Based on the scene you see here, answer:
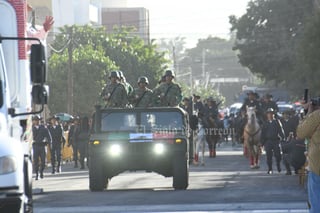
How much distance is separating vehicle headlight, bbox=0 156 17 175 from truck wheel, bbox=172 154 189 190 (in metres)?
12.5

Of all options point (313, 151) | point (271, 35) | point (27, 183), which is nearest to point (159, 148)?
point (313, 151)

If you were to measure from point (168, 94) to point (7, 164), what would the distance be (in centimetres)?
1435

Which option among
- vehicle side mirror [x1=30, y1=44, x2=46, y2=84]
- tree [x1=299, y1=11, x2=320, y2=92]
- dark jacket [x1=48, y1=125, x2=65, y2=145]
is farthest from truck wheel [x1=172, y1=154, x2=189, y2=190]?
tree [x1=299, y1=11, x2=320, y2=92]

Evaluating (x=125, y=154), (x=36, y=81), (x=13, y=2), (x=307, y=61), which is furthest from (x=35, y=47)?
(x=307, y=61)

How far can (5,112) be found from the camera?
563 inches

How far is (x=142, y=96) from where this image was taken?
26547 mm

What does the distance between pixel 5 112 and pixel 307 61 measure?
3858cm

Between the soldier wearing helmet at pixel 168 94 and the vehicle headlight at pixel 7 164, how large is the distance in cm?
1410

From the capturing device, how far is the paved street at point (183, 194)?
2058 cm

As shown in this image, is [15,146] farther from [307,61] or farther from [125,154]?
[307,61]

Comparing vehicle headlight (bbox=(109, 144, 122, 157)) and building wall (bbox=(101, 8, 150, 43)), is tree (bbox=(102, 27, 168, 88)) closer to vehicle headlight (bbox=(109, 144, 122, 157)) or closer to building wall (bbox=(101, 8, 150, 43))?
building wall (bbox=(101, 8, 150, 43))

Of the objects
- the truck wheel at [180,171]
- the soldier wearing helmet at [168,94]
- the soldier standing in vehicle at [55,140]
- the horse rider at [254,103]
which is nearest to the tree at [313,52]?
the horse rider at [254,103]

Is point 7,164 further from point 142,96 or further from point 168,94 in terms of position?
point 168,94

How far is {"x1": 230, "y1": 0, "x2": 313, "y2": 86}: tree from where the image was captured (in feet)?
261
